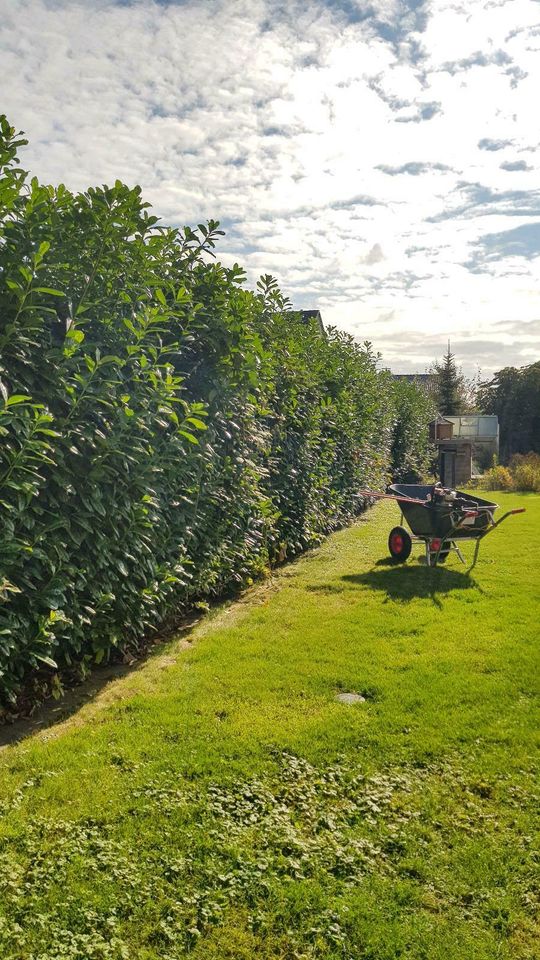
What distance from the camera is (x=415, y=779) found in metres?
2.98

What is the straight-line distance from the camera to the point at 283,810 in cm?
270

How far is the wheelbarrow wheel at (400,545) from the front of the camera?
7.90m

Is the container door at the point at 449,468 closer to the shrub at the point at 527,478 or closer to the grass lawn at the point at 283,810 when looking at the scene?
the shrub at the point at 527,478

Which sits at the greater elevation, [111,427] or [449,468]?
[111,427]

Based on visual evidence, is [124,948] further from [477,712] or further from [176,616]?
[176,616]

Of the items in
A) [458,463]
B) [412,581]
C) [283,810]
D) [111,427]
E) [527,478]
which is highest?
[111,427]

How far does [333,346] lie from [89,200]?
25.9 feet

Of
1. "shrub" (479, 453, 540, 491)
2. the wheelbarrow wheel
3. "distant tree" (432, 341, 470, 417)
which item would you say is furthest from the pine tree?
the wheelbarrow wheel

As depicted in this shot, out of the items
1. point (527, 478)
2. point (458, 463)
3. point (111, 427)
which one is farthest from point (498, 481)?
point (111, 427)

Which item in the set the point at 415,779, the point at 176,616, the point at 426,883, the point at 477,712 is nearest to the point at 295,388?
the point at 176,616

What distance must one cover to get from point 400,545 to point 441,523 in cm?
83

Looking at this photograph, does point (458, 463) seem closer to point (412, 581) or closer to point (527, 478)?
point (527, 478)

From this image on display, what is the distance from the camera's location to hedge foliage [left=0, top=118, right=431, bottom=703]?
127 inches

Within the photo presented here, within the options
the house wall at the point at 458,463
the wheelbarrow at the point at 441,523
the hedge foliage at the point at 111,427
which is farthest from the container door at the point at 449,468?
the hedge foliage at the point at 111,427
